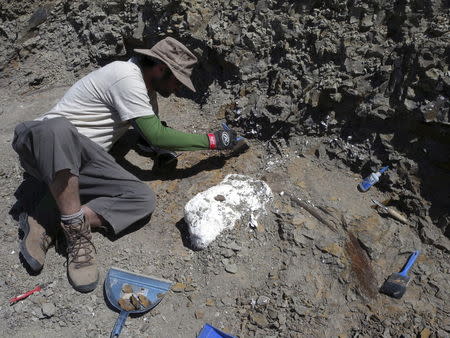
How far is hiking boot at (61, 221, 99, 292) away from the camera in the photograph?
2646 mm

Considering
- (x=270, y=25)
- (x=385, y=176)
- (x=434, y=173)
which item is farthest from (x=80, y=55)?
(x=434, y=173)

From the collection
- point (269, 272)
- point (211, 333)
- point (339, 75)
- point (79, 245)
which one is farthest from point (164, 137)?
point (339, 75)

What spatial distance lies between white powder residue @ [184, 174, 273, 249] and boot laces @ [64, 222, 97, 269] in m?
0.62

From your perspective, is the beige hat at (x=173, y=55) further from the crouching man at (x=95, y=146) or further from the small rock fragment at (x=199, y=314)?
the small rock fragment at (x=199, y=314)

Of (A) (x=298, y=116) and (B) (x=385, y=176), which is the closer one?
(B) (x=385, y=176)

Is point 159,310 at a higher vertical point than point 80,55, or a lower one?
lower

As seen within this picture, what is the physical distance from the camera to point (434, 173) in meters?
2.93

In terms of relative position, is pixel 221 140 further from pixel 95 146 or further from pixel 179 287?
pixel 179 287

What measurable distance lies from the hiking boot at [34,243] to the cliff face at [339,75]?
1589 millimetres

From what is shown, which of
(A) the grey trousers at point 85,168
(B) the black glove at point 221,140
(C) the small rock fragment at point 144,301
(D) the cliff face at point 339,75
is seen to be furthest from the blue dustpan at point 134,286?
(D) the cliff face at point 339,75

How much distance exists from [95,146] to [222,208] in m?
0.90

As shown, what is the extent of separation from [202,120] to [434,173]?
1779mm

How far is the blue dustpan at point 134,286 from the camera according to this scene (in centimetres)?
257

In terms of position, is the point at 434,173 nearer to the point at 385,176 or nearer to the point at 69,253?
the point at 385,176
